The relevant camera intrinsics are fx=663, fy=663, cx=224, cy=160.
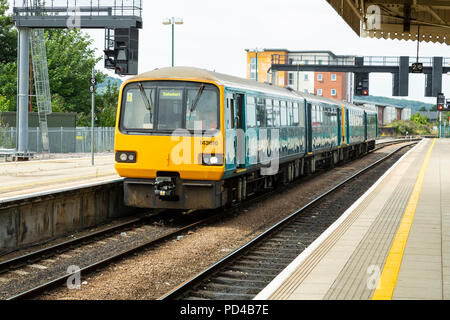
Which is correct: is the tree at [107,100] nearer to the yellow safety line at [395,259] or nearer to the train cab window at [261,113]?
the train cab window at [261,113]

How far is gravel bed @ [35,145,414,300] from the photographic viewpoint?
330 inches

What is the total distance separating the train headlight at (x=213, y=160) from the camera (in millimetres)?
13008

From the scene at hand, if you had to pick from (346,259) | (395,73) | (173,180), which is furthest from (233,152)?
(395,73)

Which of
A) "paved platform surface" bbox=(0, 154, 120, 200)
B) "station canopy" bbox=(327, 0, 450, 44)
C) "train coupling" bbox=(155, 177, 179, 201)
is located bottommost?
"paved platform surface" bbox=(0, 154, 120, 200)

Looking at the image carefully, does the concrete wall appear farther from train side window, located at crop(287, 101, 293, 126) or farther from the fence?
the fence

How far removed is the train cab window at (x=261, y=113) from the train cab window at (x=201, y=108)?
2735 millimetres

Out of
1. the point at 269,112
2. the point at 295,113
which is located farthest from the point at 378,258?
the point at 295,113

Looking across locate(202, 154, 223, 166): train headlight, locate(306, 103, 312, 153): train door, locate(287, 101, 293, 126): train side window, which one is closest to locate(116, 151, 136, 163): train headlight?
locate(202, 154, 223, 166): train headlight

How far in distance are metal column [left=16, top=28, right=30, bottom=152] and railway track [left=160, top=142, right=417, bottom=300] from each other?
54.1 ft

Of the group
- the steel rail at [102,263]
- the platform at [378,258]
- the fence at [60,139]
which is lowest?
the steel rail at [102,263]

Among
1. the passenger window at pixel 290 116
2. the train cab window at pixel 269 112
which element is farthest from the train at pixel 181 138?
the passenger window at pixel 290 116

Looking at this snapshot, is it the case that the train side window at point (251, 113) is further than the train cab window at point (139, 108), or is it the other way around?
the train side window at point (251, 113)

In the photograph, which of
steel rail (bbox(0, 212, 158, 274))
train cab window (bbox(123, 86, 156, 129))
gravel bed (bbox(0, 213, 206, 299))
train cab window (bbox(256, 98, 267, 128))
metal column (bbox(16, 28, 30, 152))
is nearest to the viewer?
gravel bed (bbox(0, 213, 206, 299))

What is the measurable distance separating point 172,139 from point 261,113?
376 centimetres
